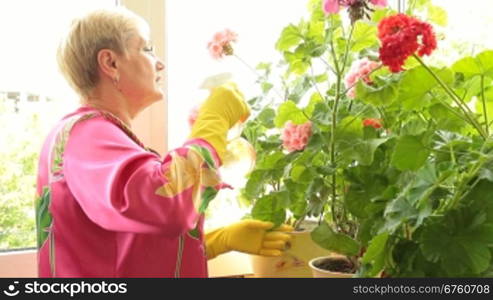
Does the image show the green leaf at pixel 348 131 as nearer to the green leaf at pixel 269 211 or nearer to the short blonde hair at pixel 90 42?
the green leaf at pixel 269 211

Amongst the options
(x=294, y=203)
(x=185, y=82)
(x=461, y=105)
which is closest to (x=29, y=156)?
(x=185, y=82)

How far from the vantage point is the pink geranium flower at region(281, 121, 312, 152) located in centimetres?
118

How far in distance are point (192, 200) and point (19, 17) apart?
0.94 metres

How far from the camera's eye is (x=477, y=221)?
0.88 meters

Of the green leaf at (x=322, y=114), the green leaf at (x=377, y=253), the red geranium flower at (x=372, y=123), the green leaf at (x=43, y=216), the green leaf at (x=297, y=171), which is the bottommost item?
the green leaf at (x=377, y=253)

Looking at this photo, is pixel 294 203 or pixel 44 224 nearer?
pixel 44 224

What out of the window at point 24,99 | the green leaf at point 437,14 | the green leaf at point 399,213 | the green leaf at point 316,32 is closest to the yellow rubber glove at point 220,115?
the green leaf at point 316,32

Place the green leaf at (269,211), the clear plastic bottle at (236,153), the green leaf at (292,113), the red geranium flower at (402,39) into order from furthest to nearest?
1. the green leaf at (269,211)
2. the green leaf at (292,113)
3. the clear plastic bottle at (236,153)
4. the red geranium flower at (402,39)

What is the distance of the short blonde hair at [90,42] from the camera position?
1.13m

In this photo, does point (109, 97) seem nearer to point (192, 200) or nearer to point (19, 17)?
point (192, 200)

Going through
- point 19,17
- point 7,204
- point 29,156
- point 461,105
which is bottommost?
point 7,204

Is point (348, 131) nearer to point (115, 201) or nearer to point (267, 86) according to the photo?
point (267, 86)

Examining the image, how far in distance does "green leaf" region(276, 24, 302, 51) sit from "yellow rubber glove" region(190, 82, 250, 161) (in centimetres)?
17

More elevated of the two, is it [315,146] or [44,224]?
[315,146]
